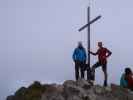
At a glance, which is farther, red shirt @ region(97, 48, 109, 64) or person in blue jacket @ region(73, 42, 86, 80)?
person in blue jacket @ region(73, 42, 86, 80)

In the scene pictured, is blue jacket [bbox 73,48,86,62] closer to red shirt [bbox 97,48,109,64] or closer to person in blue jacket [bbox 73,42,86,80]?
person in blue jacket [bbox 73,42,86,80]

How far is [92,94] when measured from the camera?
30516 millimetres

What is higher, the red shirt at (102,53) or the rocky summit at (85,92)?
the red shirt at (102,53)

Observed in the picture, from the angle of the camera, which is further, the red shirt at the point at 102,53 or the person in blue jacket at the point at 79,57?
the person in blue jacket at the point at 79,57

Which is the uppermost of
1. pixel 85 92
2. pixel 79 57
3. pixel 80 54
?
pixel 80 54

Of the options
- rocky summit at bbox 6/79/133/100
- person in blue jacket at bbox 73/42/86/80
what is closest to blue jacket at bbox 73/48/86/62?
person in blue jacket at bbox 73/42/86/80

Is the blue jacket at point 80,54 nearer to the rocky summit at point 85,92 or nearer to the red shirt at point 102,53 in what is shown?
the red shirt at point 102,53

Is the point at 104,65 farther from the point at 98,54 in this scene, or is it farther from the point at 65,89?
the point at 65,89

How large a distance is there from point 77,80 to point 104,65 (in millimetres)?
1828

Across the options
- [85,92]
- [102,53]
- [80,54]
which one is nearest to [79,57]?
[80,54]

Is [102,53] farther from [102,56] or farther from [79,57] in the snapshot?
[79,57]

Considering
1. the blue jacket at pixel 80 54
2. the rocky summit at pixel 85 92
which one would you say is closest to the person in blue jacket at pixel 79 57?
the blue jacket at pixel 80 54

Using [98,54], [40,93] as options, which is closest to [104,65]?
[98,54]

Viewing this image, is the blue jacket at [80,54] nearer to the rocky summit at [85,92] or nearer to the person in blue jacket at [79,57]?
the person in blue jacket at [79,57]
